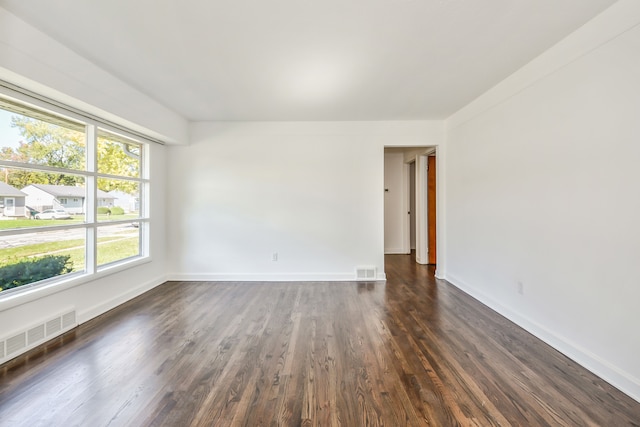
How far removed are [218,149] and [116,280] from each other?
2311mm

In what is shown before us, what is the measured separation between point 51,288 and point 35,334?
0.39 meters

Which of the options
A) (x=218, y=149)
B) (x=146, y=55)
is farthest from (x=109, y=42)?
(x=218, y=149)

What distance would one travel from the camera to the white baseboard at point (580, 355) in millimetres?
1674

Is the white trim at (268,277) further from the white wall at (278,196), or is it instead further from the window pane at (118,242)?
the window pane at (118,242)

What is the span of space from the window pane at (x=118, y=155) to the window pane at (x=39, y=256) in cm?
88

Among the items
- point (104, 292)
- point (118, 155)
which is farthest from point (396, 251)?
point (118, 155)

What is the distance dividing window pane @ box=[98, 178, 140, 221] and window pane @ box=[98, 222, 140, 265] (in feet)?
0.44

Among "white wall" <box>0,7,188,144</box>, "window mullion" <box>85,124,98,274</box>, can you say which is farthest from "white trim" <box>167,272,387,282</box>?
"white wall" <box>0,7,188,144</box>

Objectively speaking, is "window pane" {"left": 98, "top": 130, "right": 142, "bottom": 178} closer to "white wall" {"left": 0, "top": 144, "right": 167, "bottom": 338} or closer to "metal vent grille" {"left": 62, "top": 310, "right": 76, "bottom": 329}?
"white wall" {"left": 0, "top": 144, "right": 167, "bottom": 338}

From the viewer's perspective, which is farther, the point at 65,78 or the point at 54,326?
the point at 54,326

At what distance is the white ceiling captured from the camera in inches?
69.9

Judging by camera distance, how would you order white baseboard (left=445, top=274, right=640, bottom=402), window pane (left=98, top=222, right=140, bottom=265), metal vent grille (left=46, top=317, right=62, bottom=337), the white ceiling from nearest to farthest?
1. white baseboard (left=445, top=274, right=640, bottom=402)
2. the white ceiling
3. metal vent grille (left=46, top=317, right=62, bottom=337)
4. window pane (left=98, top=222, right=140, bottom=265)

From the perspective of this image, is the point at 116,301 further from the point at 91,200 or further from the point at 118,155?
the point at 118,155

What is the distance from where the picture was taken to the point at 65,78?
2229 millimetres
